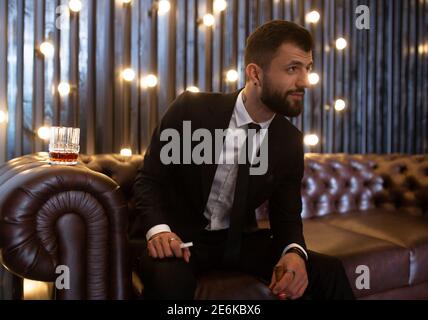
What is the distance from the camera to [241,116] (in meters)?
1.67

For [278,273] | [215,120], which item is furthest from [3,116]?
[278,273]

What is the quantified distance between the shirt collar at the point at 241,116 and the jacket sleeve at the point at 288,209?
19cm

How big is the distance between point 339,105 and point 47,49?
2.44 meters

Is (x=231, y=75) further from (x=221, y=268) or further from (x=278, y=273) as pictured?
(x=278, y=273)

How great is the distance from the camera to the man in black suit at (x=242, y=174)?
1518 mm

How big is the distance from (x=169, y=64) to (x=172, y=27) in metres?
0.27

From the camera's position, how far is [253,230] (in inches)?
67.6

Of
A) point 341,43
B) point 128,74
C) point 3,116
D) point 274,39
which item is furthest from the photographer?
point 341,43

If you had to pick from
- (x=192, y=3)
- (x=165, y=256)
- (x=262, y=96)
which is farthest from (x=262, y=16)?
(x=165, y=256)

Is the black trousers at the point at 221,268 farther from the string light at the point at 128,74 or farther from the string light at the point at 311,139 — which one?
the string light at the point at 311,139

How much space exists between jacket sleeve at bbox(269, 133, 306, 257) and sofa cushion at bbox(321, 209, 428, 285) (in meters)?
0.68

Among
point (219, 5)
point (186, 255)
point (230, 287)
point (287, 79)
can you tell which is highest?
point (219, 5)

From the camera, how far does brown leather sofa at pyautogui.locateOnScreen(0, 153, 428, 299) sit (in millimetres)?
1195

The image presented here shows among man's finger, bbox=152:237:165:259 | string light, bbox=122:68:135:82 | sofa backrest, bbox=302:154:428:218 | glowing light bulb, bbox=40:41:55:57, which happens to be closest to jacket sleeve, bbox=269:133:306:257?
man's finger, bbox=152:237:165:259
